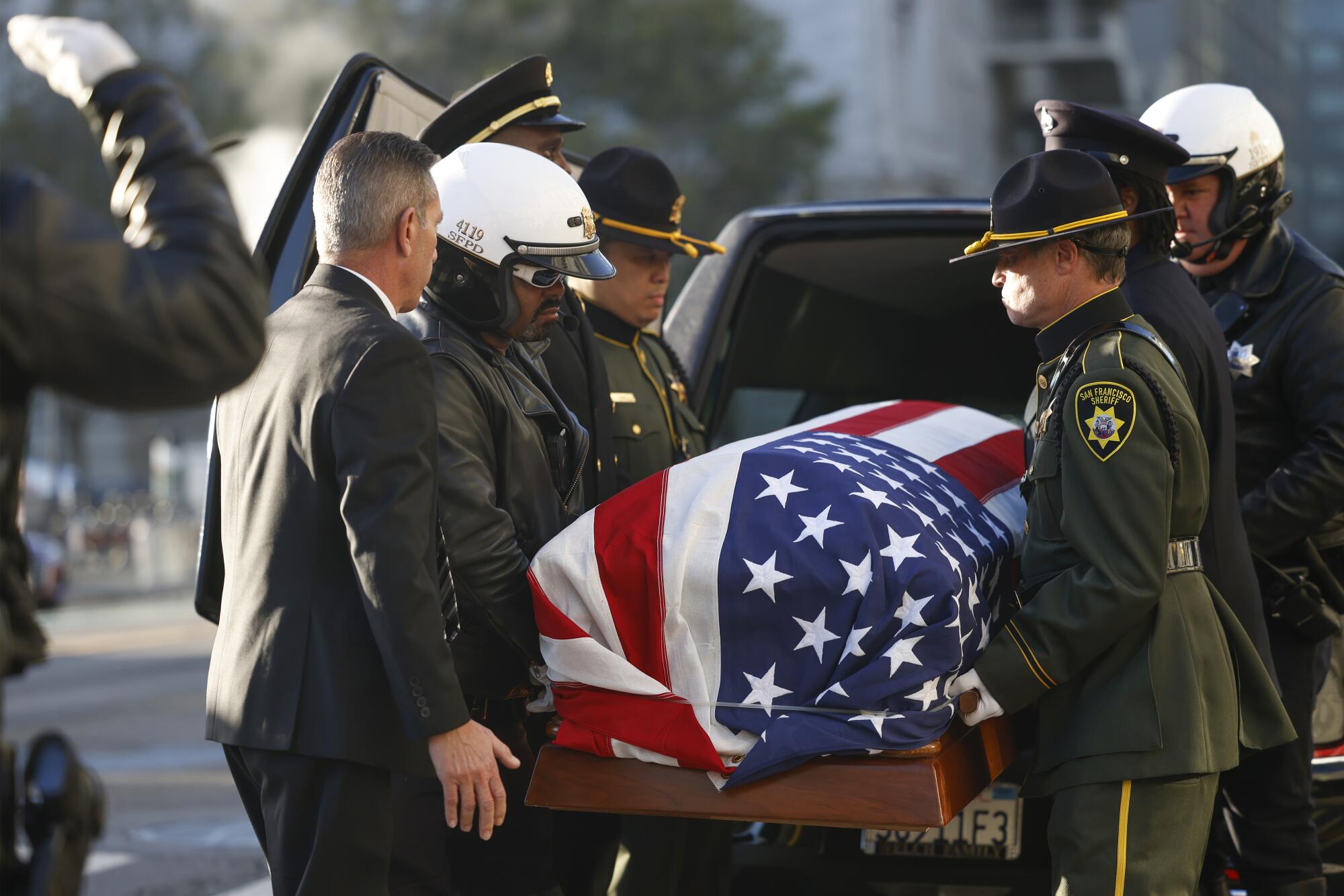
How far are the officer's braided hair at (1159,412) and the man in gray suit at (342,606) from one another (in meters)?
1.20

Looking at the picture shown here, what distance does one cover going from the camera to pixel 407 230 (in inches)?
123

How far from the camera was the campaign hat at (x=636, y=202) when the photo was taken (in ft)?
14.4

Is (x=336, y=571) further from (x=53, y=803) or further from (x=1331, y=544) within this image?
(x=1331, y=544)

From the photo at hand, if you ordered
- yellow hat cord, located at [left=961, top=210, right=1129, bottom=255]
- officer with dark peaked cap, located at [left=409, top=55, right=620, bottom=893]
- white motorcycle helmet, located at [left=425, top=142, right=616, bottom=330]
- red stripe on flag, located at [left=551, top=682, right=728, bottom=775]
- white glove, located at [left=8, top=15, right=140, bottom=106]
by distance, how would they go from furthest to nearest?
officer with dark peaked cap, located at [left=409, top=55, right=620, bottom=893]
white motorcycle helmet, located at [left=425, top=142, right=616, bottom=330]
yellow hat cord, located at [left=961, top=210, right=1129, bottom=255]
red stripe on flag, located at [left=551, top=682, right=728, bottom=775]
white glove, located at [left=8, top=15, right=140, bottom=106]

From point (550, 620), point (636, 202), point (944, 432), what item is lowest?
point (550, 620)

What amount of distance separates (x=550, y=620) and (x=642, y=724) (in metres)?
0.28

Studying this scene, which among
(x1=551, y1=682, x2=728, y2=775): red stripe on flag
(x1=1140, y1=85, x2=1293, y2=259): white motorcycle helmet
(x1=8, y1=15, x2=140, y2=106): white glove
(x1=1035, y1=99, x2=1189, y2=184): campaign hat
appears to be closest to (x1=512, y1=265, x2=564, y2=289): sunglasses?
(x1=551, y1=682, x2=728, y2=775): red stripe on flag

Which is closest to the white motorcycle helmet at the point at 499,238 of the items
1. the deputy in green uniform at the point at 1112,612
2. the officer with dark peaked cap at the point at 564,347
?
the officer with dark peaked cap at the point at 564,347

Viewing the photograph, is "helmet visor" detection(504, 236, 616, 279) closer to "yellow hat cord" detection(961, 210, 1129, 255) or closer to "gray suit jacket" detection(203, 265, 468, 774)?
"gray suit jacket" detection(203, 265, 468, 774)

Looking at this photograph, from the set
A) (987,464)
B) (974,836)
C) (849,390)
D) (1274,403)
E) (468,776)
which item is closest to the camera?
(468,776)

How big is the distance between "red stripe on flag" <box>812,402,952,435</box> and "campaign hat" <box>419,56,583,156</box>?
111 cm

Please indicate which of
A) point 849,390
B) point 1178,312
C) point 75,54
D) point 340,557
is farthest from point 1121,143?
point 75,54

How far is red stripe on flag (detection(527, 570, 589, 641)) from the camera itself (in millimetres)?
3115

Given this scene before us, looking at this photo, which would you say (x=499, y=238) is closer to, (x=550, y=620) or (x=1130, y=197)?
(x=550, y=620)
